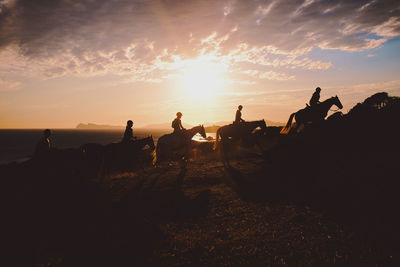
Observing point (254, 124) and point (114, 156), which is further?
point (254, 124)

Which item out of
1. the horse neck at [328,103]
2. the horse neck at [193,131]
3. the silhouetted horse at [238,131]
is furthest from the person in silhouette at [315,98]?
the horse neck at [193,131]

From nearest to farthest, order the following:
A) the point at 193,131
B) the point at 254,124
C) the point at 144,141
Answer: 1. the point at 144,141
2. the point at 193,131
3. the point at 254,124

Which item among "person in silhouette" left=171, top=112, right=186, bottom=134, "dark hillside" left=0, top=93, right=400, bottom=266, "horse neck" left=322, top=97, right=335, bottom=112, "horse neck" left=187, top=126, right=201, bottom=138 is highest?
"horse neck" left=322, top=97, right=335, bottom=112

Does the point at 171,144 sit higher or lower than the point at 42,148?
lower

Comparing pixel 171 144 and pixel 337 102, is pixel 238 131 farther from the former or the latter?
pixel 337 102

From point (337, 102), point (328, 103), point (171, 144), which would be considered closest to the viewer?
point (328, 103)

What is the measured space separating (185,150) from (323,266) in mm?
13109

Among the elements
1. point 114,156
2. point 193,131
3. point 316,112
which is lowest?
point 114,156

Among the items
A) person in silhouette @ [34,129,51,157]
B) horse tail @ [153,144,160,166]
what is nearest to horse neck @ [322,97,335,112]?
horse tail @ [153,144,160,166]

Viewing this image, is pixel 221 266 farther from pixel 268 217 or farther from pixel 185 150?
pixel 185 150

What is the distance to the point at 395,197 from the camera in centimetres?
641

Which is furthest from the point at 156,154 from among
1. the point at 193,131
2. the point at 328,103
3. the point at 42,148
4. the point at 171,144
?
the point at 328,103

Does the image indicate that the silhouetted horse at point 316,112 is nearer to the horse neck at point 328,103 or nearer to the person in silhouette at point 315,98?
the horse neck at point 328,103

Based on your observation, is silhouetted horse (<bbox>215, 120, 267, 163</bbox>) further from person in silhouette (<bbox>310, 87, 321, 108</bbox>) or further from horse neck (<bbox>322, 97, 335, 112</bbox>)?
horse neck (<bbox>322, 97, 335, 112</bbox>)
